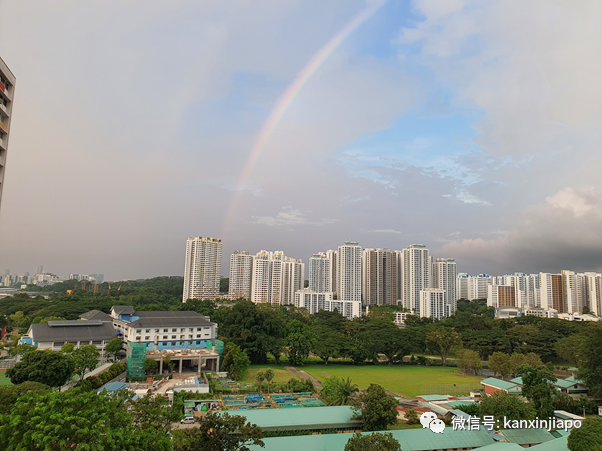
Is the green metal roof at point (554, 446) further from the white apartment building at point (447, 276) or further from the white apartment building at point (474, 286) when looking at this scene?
the white apartment building at point (474, 286)

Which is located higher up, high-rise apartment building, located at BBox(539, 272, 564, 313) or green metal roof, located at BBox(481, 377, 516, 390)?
high-rise apartment building, located at BBox(539, 272, 564, 313)

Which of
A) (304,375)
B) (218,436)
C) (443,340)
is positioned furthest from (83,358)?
(443,340)

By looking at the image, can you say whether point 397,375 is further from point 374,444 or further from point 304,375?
point 374,444

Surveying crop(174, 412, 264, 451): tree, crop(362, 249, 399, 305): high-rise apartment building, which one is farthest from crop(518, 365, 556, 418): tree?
crop(362, 249, 399, 305): high-rise apartment building

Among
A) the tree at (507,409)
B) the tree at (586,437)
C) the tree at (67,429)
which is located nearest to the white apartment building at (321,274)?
the tree at (507,409)

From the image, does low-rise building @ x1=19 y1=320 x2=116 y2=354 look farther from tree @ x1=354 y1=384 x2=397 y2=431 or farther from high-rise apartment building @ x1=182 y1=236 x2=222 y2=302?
high-rise apartment building @ x1=182 y1=236 x2=222 y2=302

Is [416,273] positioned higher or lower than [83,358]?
higher

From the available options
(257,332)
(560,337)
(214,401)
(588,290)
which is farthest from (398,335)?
(588,290)
